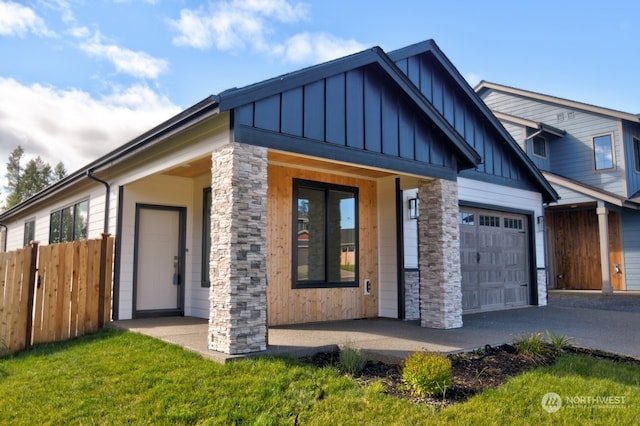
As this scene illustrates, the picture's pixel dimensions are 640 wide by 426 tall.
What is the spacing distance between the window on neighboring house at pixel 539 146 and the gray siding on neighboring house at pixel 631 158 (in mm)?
2410

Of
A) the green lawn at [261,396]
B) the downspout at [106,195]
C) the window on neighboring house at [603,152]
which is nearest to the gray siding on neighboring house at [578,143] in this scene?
the window on neighboring house at [603,152]

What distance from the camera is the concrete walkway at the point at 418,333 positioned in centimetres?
580

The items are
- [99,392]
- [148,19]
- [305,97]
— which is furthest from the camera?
[148,19]

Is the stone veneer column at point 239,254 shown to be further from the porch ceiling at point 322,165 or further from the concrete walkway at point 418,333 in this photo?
the porch ceiling at point 322,165

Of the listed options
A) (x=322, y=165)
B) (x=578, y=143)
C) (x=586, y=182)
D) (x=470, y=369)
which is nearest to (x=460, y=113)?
(x=322, y=165)

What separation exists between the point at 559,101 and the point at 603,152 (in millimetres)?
2332

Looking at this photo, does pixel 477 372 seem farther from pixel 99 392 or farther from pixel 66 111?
pixel 66 111

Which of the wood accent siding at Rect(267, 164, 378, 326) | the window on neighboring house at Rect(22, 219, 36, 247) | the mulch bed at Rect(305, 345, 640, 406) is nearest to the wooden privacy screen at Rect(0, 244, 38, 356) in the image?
the wood accent siding at Rect(267, 164, 378, 326)

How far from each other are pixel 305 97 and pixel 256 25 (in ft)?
14.8

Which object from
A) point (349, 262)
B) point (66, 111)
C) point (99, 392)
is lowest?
point (99, 392)

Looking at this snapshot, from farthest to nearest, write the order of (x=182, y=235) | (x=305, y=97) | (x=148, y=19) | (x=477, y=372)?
(x=182, y=235)
(x=148, y=19)
(x=305, y=97)
(x=477, y=372)

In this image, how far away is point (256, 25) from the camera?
976cm

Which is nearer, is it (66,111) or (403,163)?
(403,163)

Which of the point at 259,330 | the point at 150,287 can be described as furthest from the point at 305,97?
the point at 150,287
